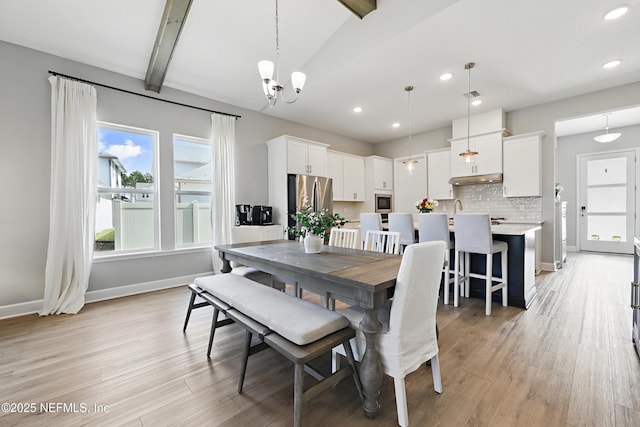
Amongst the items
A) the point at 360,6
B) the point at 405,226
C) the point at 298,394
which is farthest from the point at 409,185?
the point at 298,394

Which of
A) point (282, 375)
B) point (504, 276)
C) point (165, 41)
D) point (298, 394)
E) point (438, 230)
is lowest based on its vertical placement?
point (282, 375)

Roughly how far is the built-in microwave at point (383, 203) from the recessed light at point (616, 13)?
4.22m

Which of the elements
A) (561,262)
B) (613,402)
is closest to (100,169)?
(613,402)

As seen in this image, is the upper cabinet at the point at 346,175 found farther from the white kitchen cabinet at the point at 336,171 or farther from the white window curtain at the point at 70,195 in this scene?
the white window curtain at the point at 70,195

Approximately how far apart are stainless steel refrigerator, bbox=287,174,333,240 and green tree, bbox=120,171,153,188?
2086 mm

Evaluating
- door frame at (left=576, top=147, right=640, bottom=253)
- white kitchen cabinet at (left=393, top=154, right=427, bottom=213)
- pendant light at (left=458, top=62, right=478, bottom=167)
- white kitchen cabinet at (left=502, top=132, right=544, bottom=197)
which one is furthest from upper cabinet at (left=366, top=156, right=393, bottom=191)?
door frame at (left=576, top=147, right=640, bottom=253)

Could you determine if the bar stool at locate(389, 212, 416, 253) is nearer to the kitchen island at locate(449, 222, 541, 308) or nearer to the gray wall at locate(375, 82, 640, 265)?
the kitchen island at locate(449, 222, 541, 308)

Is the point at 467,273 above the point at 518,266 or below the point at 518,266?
below

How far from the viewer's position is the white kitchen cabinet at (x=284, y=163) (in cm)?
452

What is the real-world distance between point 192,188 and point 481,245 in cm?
406

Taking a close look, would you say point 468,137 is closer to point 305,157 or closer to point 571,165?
point 305,157

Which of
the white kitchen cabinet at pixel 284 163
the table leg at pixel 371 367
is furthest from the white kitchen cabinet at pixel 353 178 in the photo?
the table leg at pixel 371 367


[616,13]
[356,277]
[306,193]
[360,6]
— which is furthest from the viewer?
[306,193]

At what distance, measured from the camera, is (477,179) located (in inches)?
193
